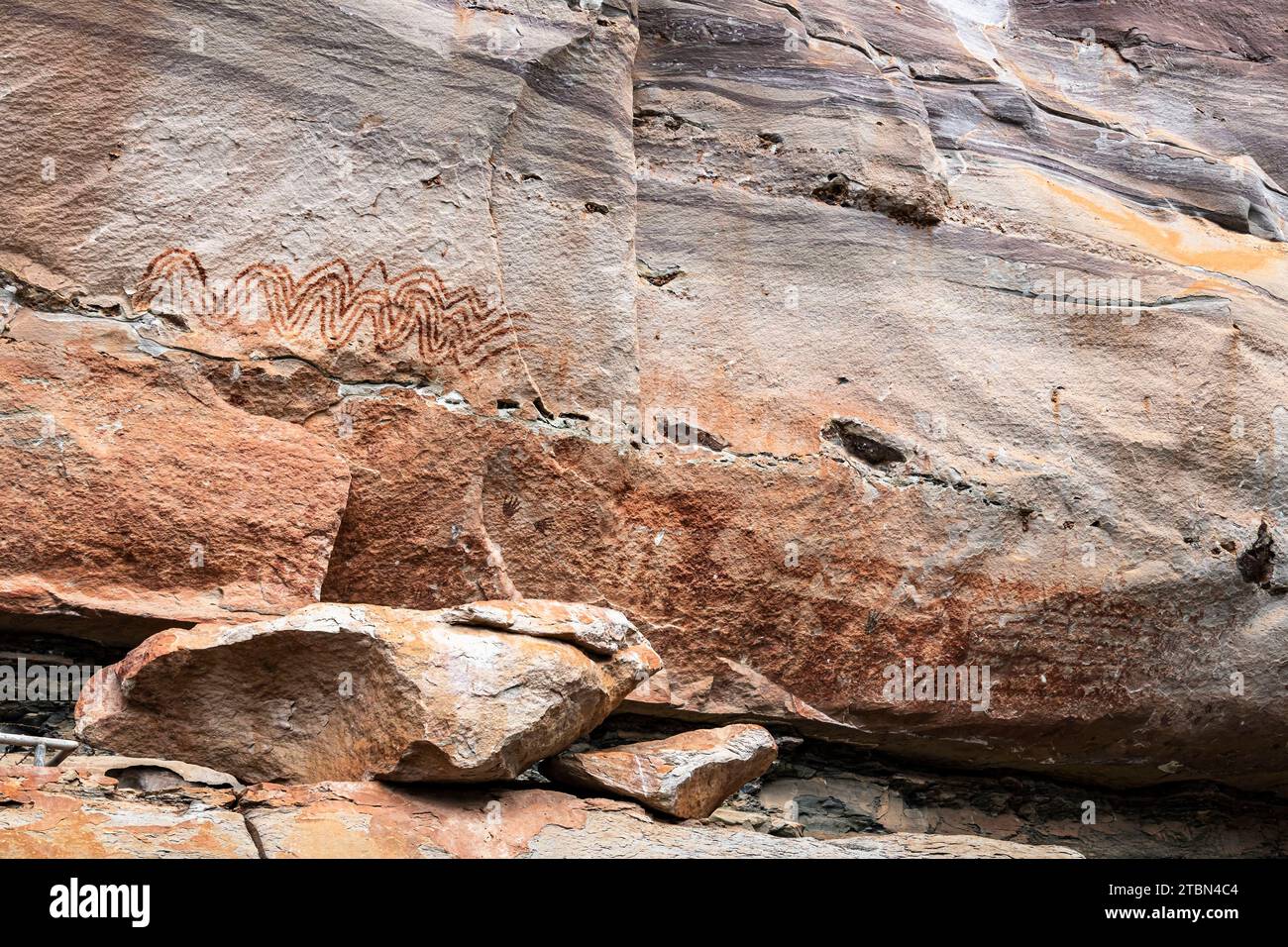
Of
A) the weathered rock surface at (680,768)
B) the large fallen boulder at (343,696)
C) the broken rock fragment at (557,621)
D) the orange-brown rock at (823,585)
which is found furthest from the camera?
the orange-brown rock at (823,585)

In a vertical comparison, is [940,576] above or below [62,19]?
below

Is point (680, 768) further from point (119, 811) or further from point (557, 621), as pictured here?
point (119, 811)

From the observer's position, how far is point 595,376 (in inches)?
213

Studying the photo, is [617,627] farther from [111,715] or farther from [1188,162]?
[1188,162]

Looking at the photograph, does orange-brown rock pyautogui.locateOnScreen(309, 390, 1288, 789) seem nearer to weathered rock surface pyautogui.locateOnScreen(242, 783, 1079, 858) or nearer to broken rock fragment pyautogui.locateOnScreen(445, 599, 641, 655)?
broken rock fragment pyautogui.locateOnScreen(445, 599, 641, 655)

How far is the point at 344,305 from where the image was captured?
5.15 meters

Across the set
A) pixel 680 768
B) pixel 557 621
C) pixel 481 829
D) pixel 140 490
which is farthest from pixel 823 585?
pixel 140 490

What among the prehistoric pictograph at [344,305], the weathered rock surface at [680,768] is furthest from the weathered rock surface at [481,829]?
the prehistoric pictograph at [344,305]

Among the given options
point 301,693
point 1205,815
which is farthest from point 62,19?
point 1205,815

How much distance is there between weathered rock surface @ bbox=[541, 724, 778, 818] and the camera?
4.38m

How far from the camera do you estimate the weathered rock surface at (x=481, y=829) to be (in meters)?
3.71

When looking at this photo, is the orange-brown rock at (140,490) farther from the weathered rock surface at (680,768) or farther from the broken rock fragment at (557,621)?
the weathered rock surface at (680,768)

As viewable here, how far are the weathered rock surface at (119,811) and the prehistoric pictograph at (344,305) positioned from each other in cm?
172

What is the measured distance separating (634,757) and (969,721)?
170 centimetres
